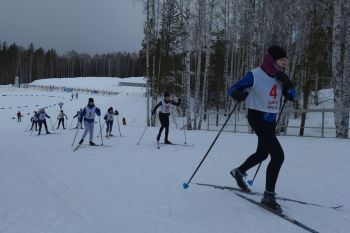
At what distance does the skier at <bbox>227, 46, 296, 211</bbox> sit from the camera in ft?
15.9

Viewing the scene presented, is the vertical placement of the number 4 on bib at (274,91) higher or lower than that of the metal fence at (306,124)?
higher

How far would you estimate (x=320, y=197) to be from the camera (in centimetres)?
563

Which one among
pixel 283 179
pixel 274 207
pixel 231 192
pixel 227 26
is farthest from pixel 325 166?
pixel 227 26

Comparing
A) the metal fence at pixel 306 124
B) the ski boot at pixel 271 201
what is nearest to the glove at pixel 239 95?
the ski boot at pixel 271 201

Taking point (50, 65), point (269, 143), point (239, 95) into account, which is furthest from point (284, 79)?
point (50, 65)

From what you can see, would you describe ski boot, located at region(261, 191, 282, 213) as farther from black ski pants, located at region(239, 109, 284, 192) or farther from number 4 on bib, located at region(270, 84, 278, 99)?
number 4 on bib, located at region(270, 84, 278, 99)

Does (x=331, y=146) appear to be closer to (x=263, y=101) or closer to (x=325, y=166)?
(x=325, y=166)

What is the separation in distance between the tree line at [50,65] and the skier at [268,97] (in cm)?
9375

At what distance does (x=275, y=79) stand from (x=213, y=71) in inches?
1495

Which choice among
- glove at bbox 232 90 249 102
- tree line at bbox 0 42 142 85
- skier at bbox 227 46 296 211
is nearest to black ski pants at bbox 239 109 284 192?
skier at bbox 227 46 296 211

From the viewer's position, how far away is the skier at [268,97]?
485 centimetres

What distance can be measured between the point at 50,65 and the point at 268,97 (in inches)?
5168

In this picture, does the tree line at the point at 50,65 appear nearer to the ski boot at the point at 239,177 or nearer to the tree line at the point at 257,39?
the tree line at the point at 257,39

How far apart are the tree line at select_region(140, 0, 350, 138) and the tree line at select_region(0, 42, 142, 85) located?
5915cm
